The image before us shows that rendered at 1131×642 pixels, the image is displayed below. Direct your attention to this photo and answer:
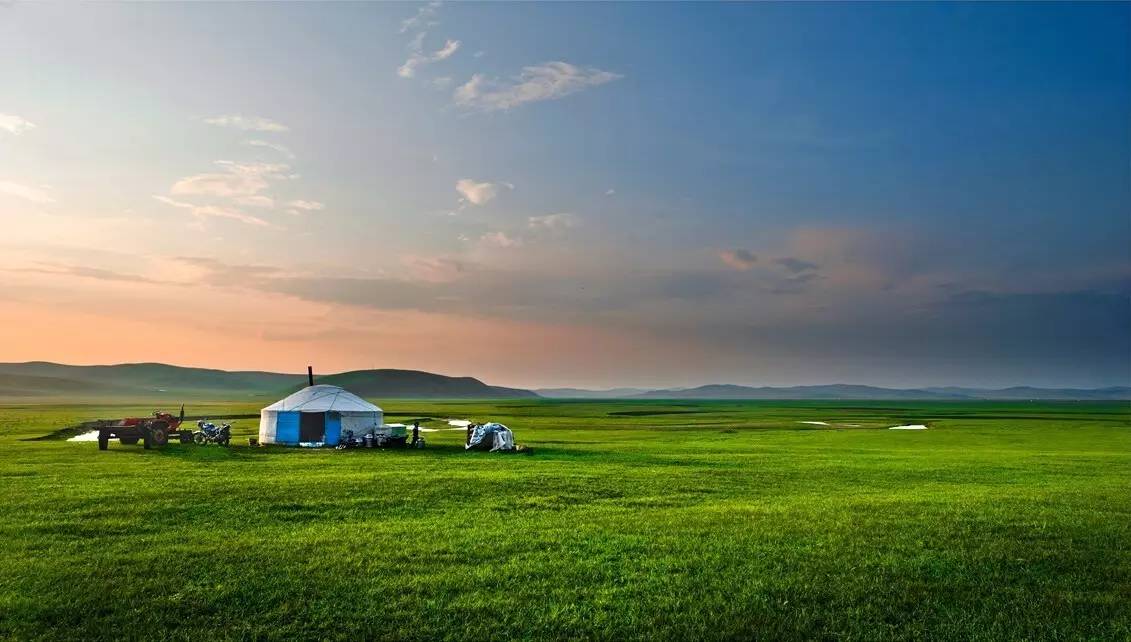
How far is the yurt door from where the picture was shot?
45375 mm

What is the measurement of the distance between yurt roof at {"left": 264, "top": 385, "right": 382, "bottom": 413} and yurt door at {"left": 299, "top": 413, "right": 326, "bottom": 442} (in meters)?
0.52

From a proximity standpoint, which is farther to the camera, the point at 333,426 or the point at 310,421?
the point at 310,421

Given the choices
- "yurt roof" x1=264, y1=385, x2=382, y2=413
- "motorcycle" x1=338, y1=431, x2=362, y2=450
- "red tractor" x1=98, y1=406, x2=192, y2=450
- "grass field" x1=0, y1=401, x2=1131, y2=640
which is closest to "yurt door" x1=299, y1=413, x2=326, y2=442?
"yurt roof" x1=264, y1=385, x2=382, y2=413

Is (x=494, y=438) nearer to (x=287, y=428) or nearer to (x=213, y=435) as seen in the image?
(x=287, y=428)

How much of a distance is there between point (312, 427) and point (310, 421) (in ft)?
1.41

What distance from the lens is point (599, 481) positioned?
25797 millimetres

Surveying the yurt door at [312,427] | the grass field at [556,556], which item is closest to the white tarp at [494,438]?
the yurt door at [312,427]

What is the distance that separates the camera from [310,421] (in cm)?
4562

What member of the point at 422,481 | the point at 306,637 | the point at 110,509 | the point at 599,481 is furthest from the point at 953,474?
the point at 110,509

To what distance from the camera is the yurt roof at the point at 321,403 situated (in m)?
45.6

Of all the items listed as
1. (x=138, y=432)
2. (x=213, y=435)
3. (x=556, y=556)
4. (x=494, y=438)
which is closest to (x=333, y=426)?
(x=213, y=435)

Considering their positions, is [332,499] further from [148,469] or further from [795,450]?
[795,450]

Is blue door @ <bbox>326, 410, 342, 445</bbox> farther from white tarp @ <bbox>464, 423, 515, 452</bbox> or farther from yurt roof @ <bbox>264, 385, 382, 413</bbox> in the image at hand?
white tarp @ <bbox>464, 423, 515, 452</bbox>

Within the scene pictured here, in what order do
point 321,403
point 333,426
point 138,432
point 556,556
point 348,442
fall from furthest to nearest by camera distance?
point 321,403 → point 333,426 → point 348,442 → point 138,432 → point 556,556
